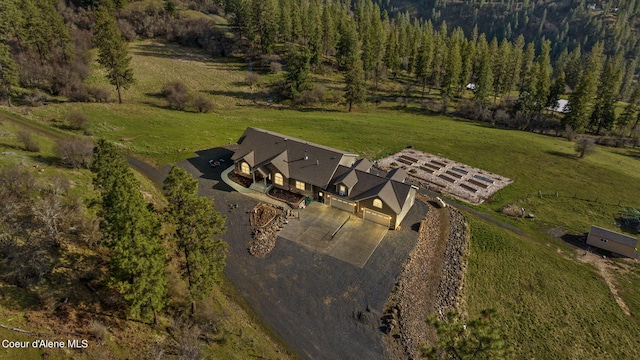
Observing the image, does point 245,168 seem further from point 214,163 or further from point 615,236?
point 615,236

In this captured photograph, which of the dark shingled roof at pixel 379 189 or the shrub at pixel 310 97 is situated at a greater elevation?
the shrub at pixel 310 97

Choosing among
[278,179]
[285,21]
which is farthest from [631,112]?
[285,21]

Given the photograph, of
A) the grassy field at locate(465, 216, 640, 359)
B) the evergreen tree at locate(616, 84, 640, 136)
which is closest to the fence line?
the grassy field at locate(465, 216, 640, 359)

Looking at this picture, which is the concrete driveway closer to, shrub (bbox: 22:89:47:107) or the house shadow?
the house shadow

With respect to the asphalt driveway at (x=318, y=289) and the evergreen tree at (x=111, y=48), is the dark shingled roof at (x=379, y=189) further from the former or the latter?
the evergreen tree at (x=111, y=48)

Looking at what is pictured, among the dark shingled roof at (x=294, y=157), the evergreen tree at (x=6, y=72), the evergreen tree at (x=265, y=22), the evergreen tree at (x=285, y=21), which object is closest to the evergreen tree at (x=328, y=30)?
the evergreen tree at (x=285, y=21)

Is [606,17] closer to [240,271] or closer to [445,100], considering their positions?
[445,100]
